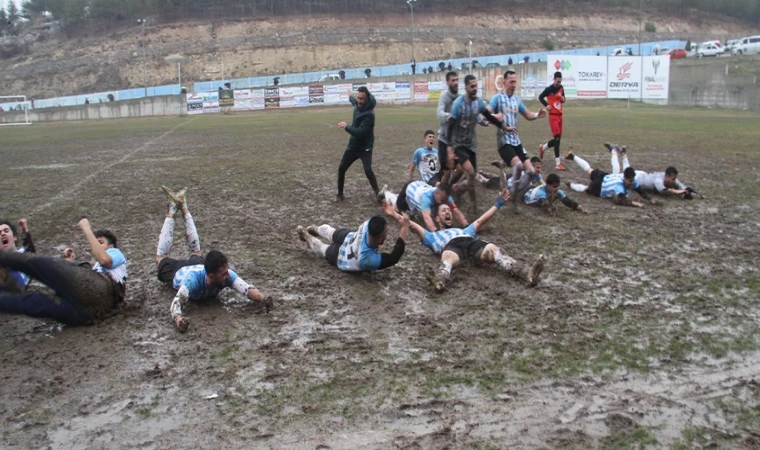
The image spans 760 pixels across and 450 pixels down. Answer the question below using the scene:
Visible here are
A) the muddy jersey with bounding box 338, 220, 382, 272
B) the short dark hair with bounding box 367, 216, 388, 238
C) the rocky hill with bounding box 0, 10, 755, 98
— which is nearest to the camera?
the short dark hair with bounding box 367, 216, 388, 238

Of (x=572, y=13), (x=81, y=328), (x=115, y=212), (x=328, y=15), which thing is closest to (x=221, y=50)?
(x=328, y=15)

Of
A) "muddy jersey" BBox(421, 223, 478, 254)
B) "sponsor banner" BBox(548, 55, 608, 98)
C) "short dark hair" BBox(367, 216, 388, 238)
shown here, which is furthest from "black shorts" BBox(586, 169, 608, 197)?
"sponsor banner" BBox(548, 55, 608, 98)

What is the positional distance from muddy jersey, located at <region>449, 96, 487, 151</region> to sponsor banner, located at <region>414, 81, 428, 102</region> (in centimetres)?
3839

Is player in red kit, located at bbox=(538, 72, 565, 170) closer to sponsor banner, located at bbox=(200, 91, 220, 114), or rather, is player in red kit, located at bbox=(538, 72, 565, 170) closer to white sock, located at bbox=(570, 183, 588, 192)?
white sock, located at bbox=(570, 183, 588, 192)

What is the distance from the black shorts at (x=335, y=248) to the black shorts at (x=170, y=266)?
1462 millimetres

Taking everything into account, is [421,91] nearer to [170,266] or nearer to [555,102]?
[555,102]

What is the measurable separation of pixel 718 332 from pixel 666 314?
1.58 feet

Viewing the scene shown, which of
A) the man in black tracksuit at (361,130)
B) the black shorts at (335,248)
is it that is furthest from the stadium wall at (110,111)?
the black shorts at (335,248)

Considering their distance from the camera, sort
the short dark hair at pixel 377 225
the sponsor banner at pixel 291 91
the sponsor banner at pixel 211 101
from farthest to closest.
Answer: the sponsor banner at pixel 291 91
the sponsor banner at pixel 211 101
the short dark hair at pixel 377 225

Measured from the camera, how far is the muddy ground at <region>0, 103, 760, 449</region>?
3996mm

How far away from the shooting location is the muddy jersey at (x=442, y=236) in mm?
7355

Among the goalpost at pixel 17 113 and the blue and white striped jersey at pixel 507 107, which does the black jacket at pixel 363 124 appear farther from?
the goalpost at pixel 17 113

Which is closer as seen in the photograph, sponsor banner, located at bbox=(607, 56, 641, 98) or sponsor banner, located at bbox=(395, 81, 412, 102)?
sponsor banner, located at bbox=(607, 56, 641, 98)

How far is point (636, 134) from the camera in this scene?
20.6m
